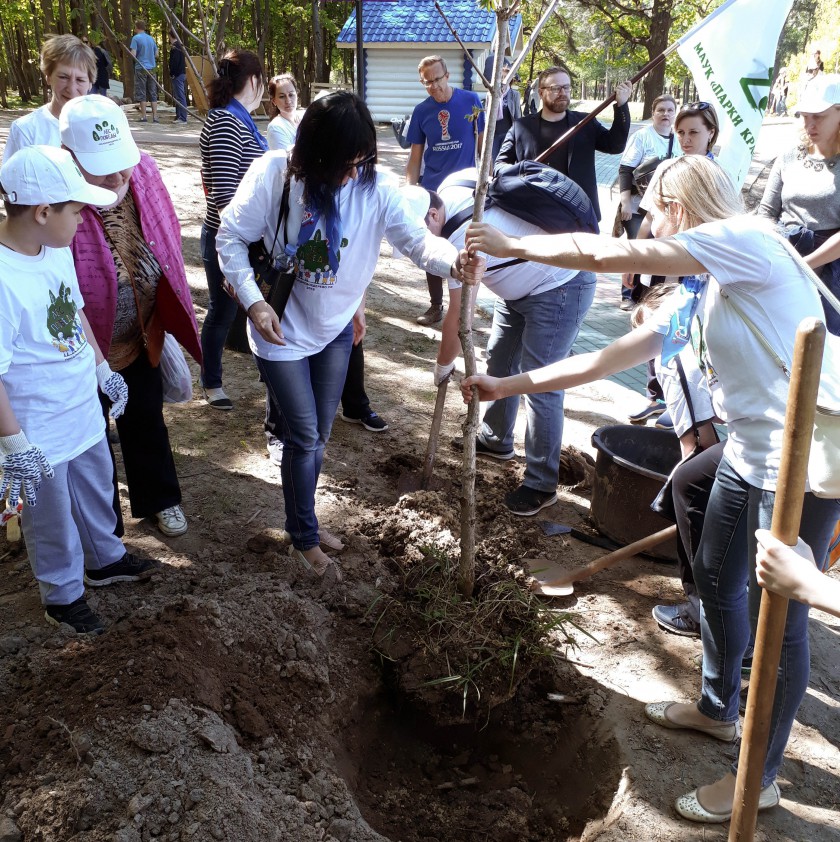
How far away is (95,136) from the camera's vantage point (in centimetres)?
285

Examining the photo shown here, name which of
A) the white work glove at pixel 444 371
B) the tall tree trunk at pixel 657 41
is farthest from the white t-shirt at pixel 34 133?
the tall tree trunk at pixel 657 41

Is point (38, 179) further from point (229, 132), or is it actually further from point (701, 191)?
point (229, 132)

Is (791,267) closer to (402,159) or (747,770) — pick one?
(747,770)

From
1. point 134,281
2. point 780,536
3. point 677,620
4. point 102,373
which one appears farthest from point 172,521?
point 780,536

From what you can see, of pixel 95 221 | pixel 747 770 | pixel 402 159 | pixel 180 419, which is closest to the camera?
pixel 747 770

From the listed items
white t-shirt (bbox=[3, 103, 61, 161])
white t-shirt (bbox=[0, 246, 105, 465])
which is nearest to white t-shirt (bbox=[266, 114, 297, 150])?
white t-shirt (bbox=[3, 103, 61, 161])

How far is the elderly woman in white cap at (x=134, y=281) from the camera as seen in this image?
2881 millimetres

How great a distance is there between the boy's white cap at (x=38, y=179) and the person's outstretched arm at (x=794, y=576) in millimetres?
2233

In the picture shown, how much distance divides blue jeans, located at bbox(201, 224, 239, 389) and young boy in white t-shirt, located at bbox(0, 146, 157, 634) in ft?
5.96

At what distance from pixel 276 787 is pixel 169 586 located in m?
1.21

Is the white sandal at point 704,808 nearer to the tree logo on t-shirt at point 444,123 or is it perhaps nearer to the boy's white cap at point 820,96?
the boy's white cap at point 820,96

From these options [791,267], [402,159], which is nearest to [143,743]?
[791,267]

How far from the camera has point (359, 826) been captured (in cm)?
228

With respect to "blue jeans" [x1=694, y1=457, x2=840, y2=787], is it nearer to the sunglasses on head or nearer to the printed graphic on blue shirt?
the printed graphic on blue shirt
